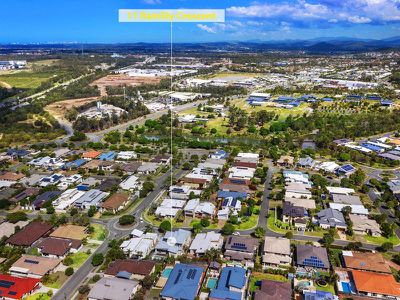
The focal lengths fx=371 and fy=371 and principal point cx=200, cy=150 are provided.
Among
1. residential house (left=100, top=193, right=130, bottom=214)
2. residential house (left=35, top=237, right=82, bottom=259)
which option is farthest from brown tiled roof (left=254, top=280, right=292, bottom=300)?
residential house (left=100, top=193, right=130, bottom=214)

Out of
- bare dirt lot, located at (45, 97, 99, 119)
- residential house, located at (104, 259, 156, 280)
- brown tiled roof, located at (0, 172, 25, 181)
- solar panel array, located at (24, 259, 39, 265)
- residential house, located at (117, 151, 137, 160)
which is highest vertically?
bare dirt lot, located at (45, 97, 99, 119)

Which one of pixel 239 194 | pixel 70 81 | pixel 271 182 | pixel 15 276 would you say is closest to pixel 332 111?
pixel 271 182

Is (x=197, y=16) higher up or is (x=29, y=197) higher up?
(x=197, y=16)

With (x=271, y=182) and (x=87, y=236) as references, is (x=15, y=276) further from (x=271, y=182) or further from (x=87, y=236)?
(x=271, y=182)

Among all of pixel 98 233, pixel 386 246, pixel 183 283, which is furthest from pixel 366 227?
pixel 98 233

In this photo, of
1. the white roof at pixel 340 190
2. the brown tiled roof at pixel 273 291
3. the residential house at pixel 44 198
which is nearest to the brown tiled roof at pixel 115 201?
the residential house at pixel 44 198

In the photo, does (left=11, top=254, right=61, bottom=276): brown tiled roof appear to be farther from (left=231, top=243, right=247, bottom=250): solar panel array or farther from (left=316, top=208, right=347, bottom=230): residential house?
(left=316, top=208, right=347, bottom=230): residential house
